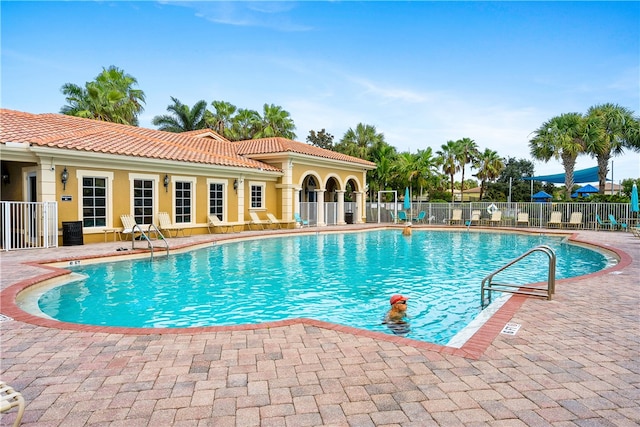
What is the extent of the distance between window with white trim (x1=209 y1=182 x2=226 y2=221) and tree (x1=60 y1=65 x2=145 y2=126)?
621 inches

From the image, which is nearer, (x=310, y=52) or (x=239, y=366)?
(x=239, y=366)

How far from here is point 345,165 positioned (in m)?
28.1

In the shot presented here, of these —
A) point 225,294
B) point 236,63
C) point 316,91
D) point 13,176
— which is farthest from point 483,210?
point 13,176

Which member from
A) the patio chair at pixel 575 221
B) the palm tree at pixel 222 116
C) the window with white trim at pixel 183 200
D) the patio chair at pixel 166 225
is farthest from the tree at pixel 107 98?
the patio chair at pixel 575 221

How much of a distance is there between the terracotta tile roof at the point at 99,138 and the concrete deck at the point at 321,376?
34.8 feet

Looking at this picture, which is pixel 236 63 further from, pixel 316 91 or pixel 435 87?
pixel 435 87

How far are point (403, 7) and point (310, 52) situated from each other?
4042 millimetres

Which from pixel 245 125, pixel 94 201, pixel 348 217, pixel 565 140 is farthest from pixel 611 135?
pixel 94 201

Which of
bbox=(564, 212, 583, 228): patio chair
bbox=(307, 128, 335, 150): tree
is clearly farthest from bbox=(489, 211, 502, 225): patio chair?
bbox=(307, 128, 335, 150): tree

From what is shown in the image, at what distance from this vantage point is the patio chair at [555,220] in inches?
965

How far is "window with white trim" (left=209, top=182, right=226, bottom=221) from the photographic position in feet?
65.5

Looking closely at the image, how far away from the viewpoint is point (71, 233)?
14.0 m

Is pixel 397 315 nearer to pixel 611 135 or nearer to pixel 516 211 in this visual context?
pixel 516 211

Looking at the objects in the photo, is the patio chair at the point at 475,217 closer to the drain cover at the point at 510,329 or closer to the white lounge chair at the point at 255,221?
the white lounge chair at the point at 255,221
